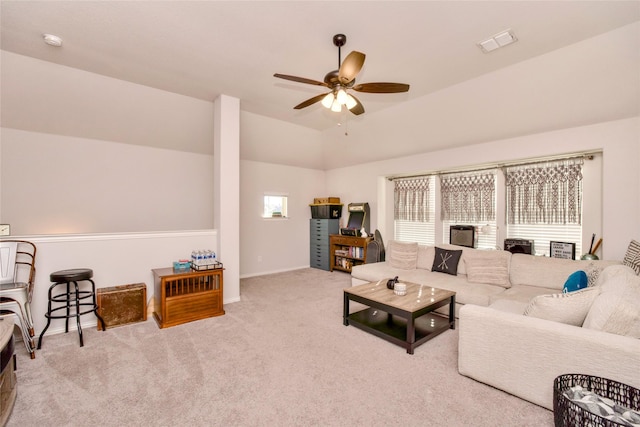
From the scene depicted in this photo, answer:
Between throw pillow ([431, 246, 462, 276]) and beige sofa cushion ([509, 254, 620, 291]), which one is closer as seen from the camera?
beige sofa cushion ([509, 254, 620, 291])

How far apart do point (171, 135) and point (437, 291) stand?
4.80m

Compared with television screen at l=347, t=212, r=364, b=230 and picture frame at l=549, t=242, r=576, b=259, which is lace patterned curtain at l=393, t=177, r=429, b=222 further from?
picture frame at l=549, t=242, r=576, b=259

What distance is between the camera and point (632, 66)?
273 cm

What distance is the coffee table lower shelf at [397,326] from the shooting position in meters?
2.83

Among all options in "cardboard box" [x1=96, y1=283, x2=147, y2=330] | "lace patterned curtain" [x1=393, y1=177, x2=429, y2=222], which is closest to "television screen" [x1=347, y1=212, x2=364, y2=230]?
"lace patterned curtain" [x1=393, y1=177, x2=429, y2=222]

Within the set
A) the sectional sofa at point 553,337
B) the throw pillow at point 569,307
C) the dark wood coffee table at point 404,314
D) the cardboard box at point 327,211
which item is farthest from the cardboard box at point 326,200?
the throw pillow at point 569,307

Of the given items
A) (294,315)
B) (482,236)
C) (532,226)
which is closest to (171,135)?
(294,315)

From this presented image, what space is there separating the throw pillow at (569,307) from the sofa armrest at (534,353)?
0.11 meters

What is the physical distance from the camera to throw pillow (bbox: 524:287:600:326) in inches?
78.2

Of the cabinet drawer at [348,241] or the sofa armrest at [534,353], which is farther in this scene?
the cabinet drawer at [348,241]

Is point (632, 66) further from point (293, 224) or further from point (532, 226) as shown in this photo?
point (293, 224)

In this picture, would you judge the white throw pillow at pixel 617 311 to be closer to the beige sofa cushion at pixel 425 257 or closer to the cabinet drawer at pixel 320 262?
the beige sofa cushion at pixel 425 257

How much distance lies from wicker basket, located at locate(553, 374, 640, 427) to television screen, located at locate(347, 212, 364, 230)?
460 centimetres

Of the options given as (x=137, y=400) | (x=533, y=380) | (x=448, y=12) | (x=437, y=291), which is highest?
(x=448, y=12)
